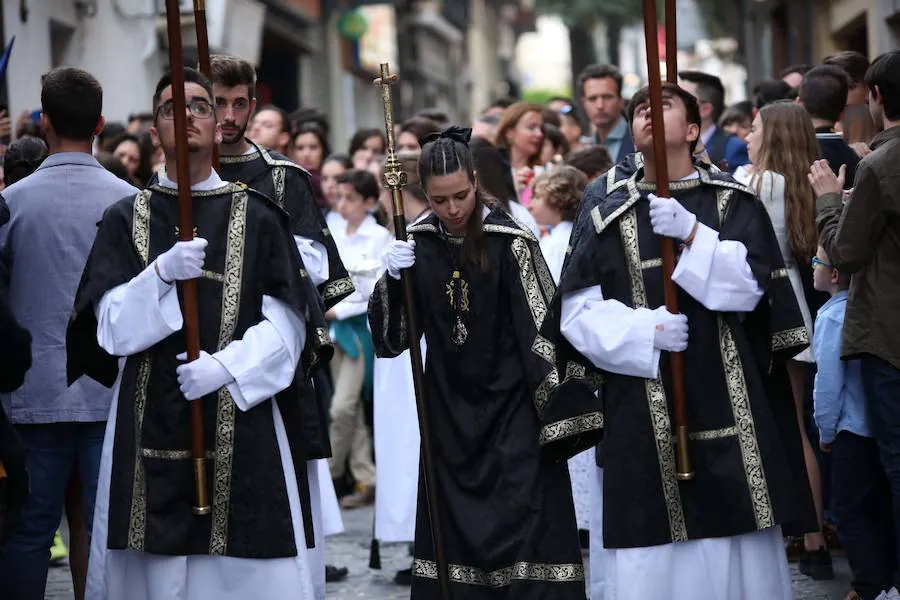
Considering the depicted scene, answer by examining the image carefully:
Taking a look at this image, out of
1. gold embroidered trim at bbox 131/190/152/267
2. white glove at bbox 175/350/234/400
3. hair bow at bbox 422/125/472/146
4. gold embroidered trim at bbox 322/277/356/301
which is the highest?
hair bow at bbox 422/125/472/146

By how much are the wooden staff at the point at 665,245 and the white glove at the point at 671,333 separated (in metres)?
0.05

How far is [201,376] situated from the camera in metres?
5.19

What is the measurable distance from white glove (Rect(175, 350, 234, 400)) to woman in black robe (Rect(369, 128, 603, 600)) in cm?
77

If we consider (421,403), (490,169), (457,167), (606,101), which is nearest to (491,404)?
(421,403)

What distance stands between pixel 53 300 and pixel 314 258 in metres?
1.03

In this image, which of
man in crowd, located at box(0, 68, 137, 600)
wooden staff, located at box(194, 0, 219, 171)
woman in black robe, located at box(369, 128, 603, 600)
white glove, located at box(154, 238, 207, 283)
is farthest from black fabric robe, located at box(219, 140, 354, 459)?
white glove, located at box(154, 238, 207, 283)

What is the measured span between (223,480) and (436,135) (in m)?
1.42

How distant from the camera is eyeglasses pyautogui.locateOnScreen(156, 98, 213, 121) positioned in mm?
5391

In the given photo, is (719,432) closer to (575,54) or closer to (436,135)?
(436,135)

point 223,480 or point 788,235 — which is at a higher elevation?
point 788,235

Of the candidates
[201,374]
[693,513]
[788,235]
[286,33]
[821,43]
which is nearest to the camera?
[201,374]

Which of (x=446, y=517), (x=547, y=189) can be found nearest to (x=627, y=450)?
(x=446, y=517)

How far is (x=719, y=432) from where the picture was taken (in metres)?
5.56

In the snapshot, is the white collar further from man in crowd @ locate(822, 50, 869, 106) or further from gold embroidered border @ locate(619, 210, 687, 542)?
man in crowd @ locate(822, 50, 869, 106)
